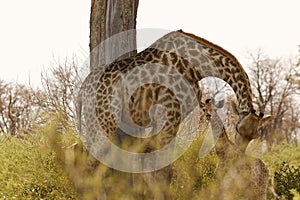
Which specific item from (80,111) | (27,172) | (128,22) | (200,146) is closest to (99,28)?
(128,22)

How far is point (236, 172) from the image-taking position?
448 cm

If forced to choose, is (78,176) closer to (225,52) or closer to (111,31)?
(111,31)

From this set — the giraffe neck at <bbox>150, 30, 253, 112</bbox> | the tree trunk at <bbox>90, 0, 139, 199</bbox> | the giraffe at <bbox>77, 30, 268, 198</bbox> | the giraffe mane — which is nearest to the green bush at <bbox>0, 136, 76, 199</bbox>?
the tree trunk at <bbox>90, 0, 139, 199</bbox>

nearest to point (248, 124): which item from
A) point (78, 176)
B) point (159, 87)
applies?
point (159, 87)

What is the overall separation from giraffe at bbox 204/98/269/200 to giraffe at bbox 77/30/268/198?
0.32 m

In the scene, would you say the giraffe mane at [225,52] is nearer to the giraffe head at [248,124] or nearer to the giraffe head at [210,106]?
the giraffe head at [248,124]

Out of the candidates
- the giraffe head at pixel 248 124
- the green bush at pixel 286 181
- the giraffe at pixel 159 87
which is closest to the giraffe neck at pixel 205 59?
the giraffe at pixel 159 87

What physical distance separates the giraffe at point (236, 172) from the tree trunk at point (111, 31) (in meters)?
1.19

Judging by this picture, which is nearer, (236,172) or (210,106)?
(210,106)

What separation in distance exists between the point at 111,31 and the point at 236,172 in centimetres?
162

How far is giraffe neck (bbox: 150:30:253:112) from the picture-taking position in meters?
4.12

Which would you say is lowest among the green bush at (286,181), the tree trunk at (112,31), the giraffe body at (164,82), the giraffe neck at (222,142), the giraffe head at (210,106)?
the green bush at (286,181)

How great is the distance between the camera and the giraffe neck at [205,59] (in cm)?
412

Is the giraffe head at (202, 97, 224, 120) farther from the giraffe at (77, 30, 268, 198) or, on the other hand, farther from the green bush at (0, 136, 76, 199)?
the green bush at (0, 136, 76, 199)
